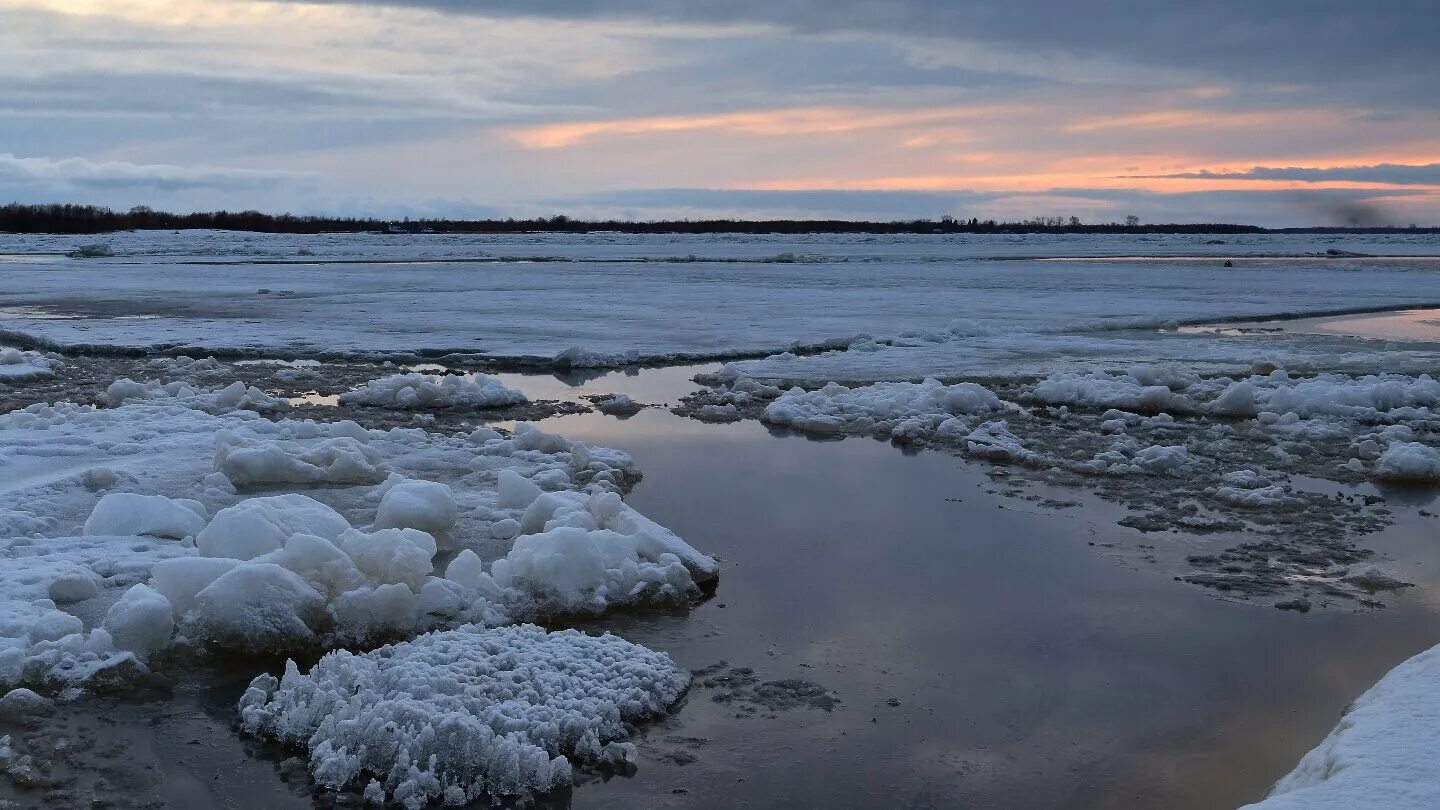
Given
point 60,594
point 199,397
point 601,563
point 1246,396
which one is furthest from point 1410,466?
point 199,397

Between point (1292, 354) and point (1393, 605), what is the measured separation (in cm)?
927

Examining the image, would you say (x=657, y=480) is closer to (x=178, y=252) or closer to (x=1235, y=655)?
(x=1235, y=655)

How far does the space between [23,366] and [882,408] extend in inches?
324

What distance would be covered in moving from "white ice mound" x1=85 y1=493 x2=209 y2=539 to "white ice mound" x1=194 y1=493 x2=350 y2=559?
11.4 inches

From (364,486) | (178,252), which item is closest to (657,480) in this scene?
(364,486)

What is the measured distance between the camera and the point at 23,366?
11.1 meters

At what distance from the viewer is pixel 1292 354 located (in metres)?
13.0

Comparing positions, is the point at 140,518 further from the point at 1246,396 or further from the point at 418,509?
the point at 1246,396

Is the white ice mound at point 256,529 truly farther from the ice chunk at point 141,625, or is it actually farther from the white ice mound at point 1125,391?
the white ice mound at point 1125,391

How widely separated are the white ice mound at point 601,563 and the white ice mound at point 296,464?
1739 millimetres

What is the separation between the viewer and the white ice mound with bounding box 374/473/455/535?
539cm

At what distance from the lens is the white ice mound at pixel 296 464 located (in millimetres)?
6285

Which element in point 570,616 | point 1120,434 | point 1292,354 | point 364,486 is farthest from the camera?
point 1292,354

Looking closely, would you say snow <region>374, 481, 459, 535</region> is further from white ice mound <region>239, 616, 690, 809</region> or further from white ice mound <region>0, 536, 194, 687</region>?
white ice mound <region>239, 616, 690, 809</region>
